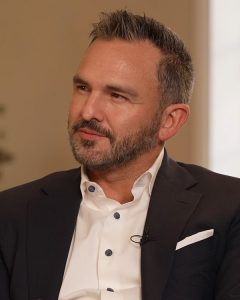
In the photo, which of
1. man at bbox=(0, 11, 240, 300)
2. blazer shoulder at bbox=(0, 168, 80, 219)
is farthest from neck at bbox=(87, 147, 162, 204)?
blazer shoulder at bbox=(0, 168, 80, 219)

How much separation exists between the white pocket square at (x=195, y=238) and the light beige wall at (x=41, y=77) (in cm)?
105

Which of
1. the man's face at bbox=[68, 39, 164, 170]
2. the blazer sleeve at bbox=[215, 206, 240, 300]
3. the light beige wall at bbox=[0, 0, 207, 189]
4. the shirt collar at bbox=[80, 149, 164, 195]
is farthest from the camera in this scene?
the light beige wall at bbox=[0, 0, 207, 189]

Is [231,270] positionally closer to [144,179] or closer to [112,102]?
[144,179]

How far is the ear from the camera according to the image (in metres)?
1.58

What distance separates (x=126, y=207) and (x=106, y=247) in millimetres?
130

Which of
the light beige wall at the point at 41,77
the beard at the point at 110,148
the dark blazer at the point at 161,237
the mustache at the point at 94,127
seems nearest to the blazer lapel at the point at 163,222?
the dark blazer at the point at 161,237

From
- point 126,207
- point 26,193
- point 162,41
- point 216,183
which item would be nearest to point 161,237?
point 126,207

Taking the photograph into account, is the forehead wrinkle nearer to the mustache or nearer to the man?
the man

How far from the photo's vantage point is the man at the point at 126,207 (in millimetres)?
1388

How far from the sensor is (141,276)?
1366 mm

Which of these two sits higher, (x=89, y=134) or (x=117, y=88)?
(x=117, y=88)

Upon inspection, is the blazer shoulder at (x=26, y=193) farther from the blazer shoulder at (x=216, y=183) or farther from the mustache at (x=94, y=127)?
the blazer shoulder at (x=216, y=183)

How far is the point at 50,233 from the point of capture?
1506mm

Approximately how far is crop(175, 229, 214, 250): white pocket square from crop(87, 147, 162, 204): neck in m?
0.23
